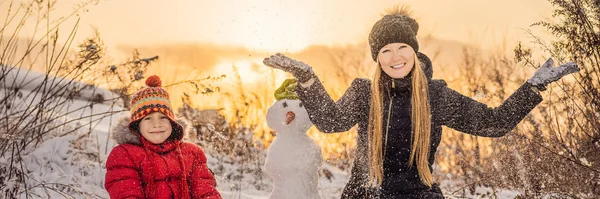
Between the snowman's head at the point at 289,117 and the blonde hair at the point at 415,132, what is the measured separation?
115cm

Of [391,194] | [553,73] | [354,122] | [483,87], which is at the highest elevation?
[483,87]

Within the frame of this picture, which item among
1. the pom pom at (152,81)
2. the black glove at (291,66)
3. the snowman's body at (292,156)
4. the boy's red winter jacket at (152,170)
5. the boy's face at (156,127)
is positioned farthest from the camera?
the snowman's body at (292,156)

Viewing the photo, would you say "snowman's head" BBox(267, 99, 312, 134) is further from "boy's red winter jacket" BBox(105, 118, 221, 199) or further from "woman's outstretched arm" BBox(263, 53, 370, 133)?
"woman's outstretched arm" BBox(263, 53, 370, 133)

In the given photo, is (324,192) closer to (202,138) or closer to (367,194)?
(202,138)

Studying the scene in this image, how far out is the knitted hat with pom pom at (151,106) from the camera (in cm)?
365

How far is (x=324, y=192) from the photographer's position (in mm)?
7031

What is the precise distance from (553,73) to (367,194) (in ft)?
3.76

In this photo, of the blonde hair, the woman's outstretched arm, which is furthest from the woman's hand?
the woman's outstretched arm

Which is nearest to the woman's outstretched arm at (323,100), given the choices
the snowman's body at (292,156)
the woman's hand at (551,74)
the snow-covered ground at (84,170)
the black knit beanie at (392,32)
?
the black knit beanie at (392,32)

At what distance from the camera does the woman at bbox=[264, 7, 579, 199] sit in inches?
124

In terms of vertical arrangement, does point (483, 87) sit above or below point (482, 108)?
above

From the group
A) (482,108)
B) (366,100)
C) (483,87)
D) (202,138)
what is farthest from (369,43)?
(202,138)

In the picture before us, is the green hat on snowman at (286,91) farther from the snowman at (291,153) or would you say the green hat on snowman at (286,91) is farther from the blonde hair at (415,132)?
the blonde hair at (415,132)

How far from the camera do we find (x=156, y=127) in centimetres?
361
